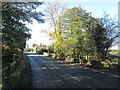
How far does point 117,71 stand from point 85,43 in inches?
218

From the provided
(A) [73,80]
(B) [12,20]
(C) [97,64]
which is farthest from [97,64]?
(B) [12,20]

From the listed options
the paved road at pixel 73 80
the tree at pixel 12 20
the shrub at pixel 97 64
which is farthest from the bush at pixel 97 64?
the tree at pixel 12 20

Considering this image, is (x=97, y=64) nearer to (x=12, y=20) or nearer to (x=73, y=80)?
(x=73, y=80)

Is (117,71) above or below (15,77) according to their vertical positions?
below

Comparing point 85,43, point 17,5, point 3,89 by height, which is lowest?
point 3,89

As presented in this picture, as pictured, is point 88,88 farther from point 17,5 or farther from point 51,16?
point 51,16

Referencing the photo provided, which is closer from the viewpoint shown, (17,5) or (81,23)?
(17,5)

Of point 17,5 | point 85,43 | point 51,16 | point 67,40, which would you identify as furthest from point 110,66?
point 51,16

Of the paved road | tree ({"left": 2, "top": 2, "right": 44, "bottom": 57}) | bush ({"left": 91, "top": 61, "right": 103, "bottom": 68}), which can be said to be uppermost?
tree ({"left": 2, "top": 2, "right": 44, "bottom": 57})

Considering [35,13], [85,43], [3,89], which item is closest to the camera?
[3,89]

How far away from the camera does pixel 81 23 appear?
17.2 m

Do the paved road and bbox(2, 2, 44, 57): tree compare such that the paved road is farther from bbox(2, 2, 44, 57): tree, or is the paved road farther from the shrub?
bbox(2, 2, 44, 57): tree

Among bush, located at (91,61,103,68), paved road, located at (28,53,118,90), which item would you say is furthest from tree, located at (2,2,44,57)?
bush, located at (91,61,103,68)

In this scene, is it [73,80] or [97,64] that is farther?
[97,64]
